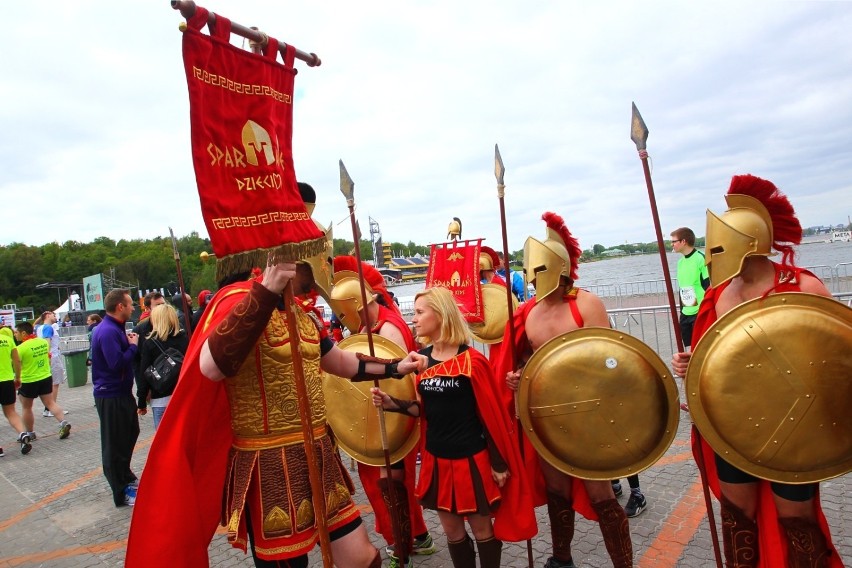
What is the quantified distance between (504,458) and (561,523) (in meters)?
0.62

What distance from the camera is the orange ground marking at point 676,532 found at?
3.47 m

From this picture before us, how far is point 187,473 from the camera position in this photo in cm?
218

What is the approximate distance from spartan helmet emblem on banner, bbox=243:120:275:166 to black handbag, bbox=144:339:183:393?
4.12 m

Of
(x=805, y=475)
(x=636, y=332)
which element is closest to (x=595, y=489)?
(x=805, y=475)

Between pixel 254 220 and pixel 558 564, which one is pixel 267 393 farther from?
pixel 558 564

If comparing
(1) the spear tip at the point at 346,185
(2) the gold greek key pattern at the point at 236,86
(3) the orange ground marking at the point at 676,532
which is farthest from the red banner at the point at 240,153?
(3) the orange ground marking at the point at 676,532

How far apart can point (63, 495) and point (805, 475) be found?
7.03 meters

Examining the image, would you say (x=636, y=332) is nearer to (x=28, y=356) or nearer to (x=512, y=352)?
(x=512, y=352)

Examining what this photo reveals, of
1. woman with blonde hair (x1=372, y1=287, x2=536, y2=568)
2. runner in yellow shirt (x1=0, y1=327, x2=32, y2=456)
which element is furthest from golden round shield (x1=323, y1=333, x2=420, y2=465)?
runner in yellow shirt (x1=0, y1=327, x2=32, y2=456)

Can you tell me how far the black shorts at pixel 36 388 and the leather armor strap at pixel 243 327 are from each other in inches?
351

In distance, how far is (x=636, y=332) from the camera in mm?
12641

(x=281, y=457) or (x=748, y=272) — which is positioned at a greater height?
(x=748, y=272)

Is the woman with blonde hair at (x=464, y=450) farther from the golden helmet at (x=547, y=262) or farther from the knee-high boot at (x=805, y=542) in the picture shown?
the knee-high boot at (x=805, y=542)

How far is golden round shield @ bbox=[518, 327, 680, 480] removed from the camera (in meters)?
2.85
